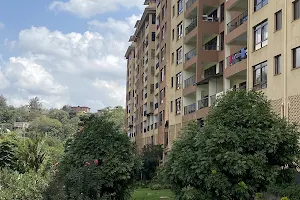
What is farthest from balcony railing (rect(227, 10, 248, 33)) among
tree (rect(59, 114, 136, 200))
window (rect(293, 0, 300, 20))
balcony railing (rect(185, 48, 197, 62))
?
tree (rect(59, 114, 136, 200))

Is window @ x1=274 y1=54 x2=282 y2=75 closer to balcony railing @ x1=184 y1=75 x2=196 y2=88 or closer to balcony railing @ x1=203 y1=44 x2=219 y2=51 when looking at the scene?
balcony railing @ x1=203 y1=44 x2=219 y2=51

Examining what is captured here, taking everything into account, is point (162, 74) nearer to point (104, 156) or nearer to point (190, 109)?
point (190, 109)

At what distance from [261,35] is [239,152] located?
12.4m

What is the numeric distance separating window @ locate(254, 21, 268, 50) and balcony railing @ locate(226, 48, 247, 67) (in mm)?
1962

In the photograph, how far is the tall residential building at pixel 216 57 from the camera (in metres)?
24.2

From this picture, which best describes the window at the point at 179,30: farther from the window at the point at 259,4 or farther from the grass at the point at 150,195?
the grass at the point at 150,195

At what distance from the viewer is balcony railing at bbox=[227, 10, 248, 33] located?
31.3 metres

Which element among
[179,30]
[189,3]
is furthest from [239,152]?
[179,30]

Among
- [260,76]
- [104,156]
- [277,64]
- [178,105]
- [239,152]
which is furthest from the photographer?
[178,105]

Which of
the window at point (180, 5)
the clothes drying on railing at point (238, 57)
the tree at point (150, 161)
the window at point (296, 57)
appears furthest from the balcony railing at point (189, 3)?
the window at point (296, 57)

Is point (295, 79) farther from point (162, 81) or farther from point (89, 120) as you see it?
point (162, 81)

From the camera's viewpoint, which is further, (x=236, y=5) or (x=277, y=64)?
(x=236, y=5)

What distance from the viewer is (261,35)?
27500 millimetres

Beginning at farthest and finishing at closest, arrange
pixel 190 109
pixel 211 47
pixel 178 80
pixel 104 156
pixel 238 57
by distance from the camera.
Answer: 1. pixel 178 80
2. pixel 190 109
3. pixel 211 47
4. pixel 238 57
5. pixel 104 156
